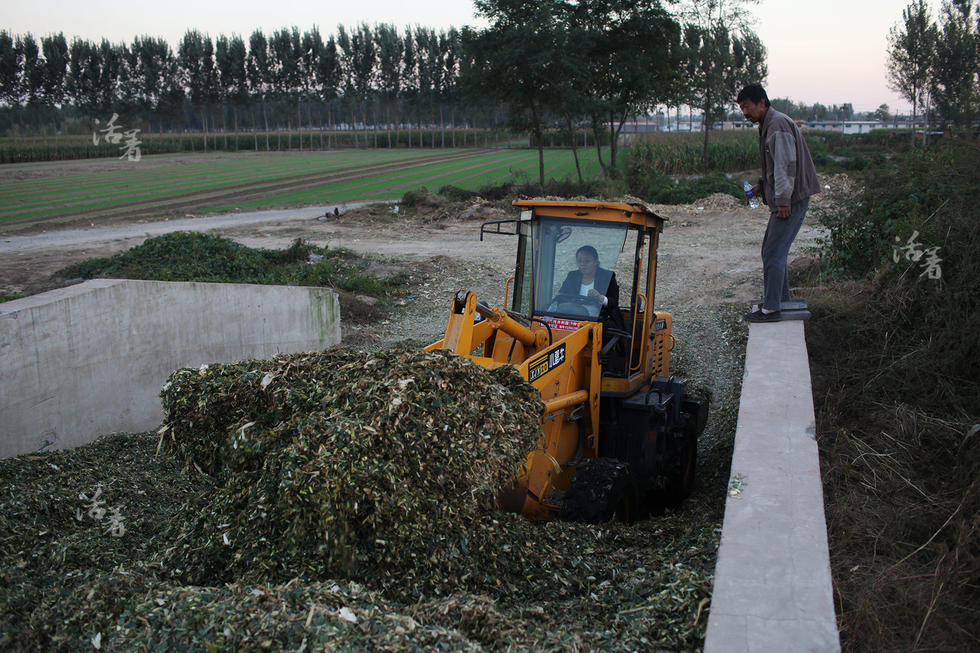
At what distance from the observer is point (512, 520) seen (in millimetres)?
4562

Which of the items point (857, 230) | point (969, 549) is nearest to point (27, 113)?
point (857, 230)

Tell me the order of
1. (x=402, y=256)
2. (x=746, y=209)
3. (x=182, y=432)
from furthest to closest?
(x=746, y=209), (x=402, y=256), (x=182, y=432)

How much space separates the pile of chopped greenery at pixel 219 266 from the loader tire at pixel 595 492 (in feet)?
26.2

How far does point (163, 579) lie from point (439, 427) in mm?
1624

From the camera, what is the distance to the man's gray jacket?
21.4 feet

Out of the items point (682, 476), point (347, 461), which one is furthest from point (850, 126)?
point (347, 461)

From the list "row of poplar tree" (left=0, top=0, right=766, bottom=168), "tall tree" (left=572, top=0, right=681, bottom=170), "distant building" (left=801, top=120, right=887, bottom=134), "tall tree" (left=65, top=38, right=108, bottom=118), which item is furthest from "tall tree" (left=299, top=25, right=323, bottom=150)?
"tall tree" (left=572, top=0, right=681, bottom=170)

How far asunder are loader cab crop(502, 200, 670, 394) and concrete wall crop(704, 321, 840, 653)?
40.5 inches

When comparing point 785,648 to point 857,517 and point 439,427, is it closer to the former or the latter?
point 857,517

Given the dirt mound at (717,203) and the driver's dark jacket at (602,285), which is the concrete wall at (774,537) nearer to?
the driver's dark jacket at (602,285)

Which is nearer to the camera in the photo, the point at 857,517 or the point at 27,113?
the point at 857,517

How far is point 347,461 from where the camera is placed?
3994 millimetres

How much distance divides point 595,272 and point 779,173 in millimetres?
1817

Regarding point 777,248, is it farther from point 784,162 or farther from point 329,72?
point 329,72
